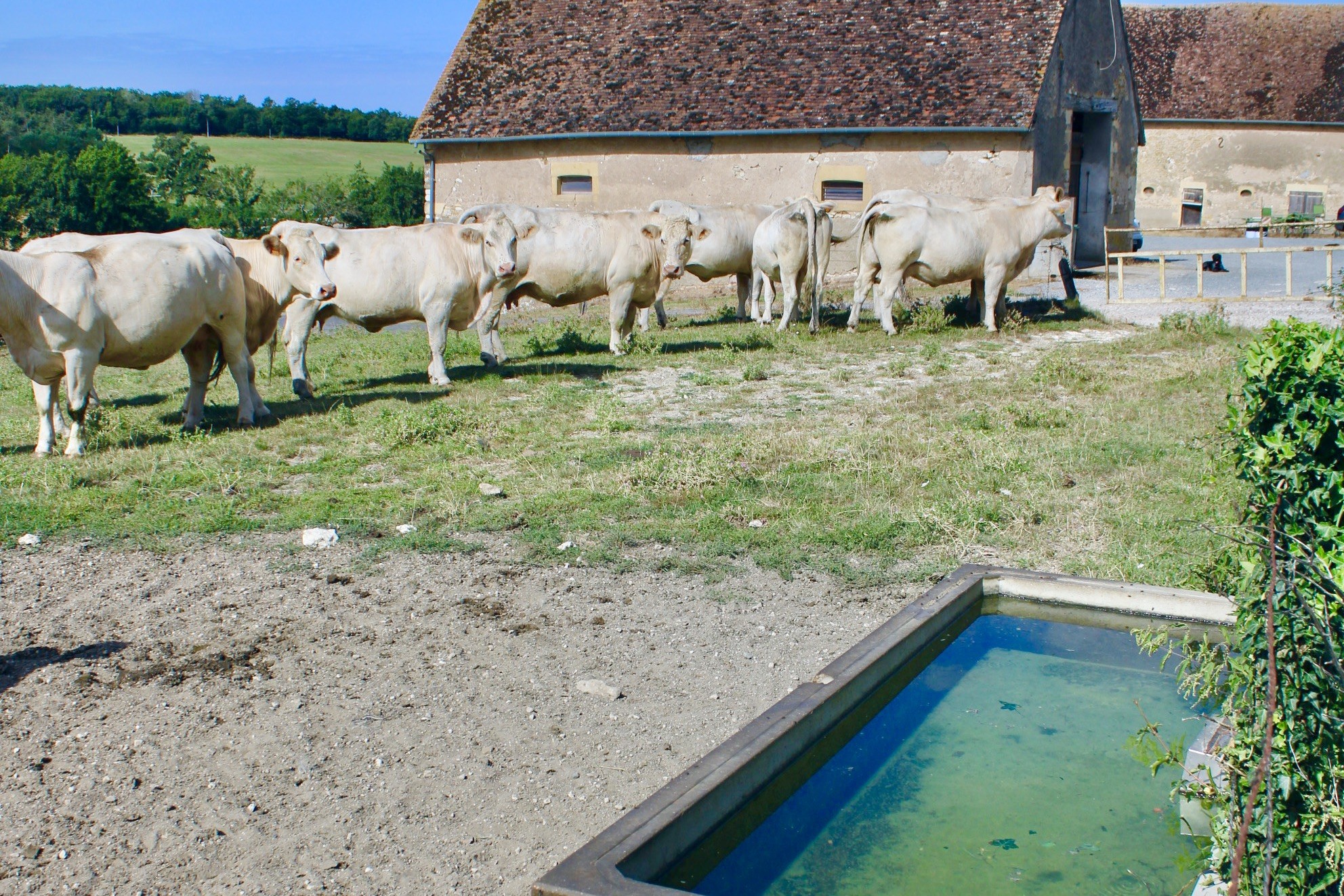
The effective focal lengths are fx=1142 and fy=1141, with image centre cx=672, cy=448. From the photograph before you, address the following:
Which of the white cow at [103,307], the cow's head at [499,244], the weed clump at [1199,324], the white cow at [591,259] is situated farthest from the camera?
the weed clump at [1199,324]

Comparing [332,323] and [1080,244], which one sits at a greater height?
[1080,244]

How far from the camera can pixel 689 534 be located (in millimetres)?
6598

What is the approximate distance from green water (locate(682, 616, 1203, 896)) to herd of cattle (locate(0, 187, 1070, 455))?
669 cm

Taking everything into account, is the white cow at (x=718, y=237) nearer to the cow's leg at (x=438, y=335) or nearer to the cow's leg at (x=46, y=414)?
the cow's leg at (x=438, y=335)

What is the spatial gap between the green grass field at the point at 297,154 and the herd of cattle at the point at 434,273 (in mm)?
50759

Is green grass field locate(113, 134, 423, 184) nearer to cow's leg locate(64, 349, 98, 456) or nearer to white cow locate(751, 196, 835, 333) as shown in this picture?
white cow locate(751, 196, 835, 333)

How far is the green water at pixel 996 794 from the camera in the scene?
3.60 m

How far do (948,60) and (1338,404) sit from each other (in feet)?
64.4

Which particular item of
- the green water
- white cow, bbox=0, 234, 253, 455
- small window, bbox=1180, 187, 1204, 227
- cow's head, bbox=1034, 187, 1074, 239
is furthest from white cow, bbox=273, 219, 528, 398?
small window, bbox=1180, 187, 1204, 227

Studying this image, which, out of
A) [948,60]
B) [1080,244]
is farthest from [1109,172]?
[948,60]

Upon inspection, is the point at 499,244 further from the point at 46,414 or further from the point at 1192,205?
the point at 1192,205

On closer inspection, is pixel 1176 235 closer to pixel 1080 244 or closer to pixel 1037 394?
pixel 1080 244

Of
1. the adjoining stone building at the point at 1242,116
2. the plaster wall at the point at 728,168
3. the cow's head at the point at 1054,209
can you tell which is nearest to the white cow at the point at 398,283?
the cow's head at the point at 1054,209

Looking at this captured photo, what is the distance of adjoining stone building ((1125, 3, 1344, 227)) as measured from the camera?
37.6 metres
